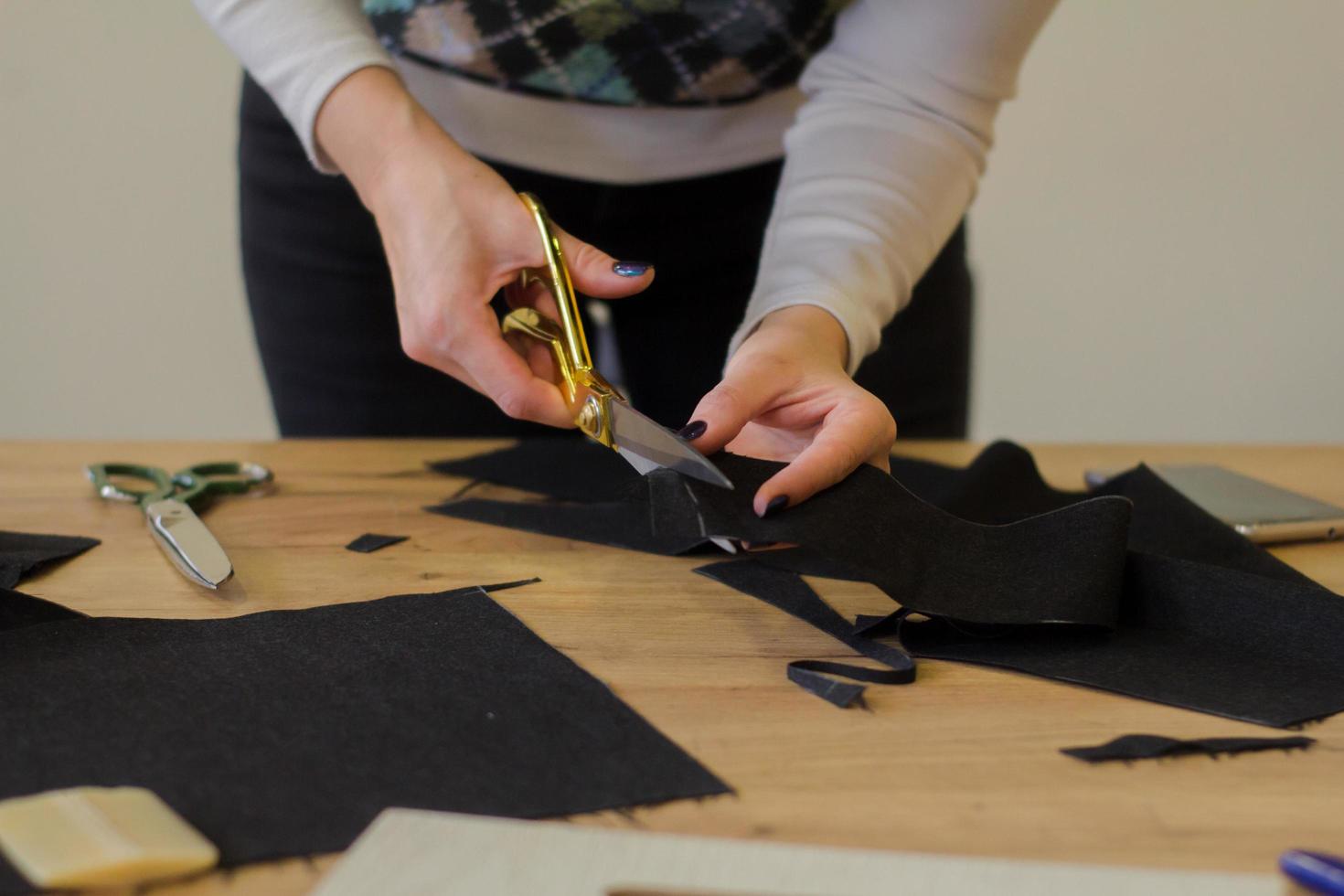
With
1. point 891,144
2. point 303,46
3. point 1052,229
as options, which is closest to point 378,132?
point 303,46

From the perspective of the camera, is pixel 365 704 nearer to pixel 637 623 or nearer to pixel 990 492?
pixel 637 623

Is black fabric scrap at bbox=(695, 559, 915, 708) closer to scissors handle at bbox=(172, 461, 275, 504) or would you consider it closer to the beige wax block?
the beige wax block

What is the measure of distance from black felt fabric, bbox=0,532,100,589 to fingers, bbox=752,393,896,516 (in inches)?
18.5

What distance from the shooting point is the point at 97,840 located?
40 cm

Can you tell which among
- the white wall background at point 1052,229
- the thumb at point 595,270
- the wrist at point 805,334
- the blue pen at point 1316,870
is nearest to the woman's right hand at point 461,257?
the thumb at point 595,270

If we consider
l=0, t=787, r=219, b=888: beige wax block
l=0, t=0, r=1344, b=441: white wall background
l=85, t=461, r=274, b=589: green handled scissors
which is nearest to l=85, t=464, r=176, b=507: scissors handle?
l=85, t=461, r=274, b=589: green handled scissors

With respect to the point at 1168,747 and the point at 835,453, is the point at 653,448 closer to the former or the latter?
the point at 835,453

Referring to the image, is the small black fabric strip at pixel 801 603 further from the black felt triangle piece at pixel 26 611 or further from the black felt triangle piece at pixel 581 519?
the black felt triangle piece at pixel 26 611

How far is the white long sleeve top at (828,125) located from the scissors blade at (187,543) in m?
0.29

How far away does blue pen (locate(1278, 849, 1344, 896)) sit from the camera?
409 mm

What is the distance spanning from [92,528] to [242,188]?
504 mm

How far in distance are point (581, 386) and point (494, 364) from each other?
0.20 feet

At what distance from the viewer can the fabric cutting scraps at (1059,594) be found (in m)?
0.62

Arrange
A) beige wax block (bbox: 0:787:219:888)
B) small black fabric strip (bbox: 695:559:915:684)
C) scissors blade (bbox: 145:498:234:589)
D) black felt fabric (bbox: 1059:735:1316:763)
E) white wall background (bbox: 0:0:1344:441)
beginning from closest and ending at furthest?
beige wax block (bbox: 0:787:219:888)
black felt fabric (bbox: 1059:735:1316:763)
small black fabric strip (bbox: 695:559:915:684)
scissors blade (bbox: 145:498:234:589)
white wall background (bbox: 0:0:1344:441)
